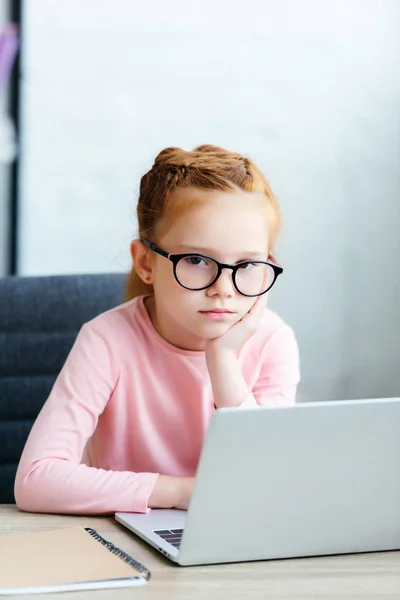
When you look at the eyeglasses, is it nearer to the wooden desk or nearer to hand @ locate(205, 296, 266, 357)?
hand @ locate(205, 296, 266, 357)

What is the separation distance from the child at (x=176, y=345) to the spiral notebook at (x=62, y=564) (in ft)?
0.61

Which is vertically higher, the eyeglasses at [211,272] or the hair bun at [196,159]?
the hair bun at [196,159]

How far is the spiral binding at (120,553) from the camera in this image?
0.87m

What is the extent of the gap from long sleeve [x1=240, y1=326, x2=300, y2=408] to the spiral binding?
1.57ft

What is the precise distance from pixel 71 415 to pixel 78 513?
18 centimetres

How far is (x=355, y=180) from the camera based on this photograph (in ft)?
8.56

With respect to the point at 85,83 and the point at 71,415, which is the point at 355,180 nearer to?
the point at 85,83

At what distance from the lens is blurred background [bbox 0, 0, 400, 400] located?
8.11 feet

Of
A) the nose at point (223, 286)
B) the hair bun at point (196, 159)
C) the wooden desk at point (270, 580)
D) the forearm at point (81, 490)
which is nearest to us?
the wooden desk at point (270, 580)

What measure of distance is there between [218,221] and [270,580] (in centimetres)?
56

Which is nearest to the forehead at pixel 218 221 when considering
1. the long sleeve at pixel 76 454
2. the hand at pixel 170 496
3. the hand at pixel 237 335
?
the hand at pixel 237 335

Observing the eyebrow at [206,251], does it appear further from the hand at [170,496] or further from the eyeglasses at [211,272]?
the hand at [170,496]

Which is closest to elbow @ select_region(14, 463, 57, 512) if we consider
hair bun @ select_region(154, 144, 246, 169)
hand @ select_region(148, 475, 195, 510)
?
hand @ select_region(148, 475, 195, 510)

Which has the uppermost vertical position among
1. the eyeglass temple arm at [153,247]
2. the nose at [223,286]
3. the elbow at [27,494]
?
the eyeglass temple arm at [153,247]
